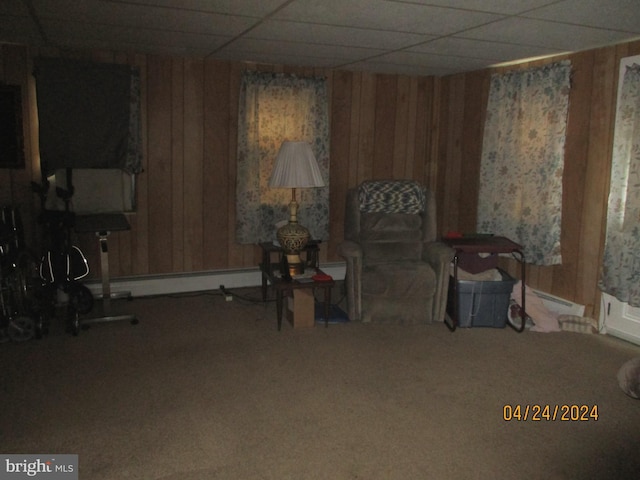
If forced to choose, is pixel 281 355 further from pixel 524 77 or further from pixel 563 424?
pixel 524 77

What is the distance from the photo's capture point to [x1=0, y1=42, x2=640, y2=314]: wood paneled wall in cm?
407

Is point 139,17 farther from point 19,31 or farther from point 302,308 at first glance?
point 302,308

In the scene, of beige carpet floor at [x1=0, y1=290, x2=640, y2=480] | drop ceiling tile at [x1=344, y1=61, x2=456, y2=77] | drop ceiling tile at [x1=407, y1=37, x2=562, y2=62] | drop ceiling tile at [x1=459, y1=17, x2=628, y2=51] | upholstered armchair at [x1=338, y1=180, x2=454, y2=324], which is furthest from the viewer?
drop ceiling tile at [x1=344, y1=61, x2=456, y2=77]

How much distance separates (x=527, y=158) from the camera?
4410mm

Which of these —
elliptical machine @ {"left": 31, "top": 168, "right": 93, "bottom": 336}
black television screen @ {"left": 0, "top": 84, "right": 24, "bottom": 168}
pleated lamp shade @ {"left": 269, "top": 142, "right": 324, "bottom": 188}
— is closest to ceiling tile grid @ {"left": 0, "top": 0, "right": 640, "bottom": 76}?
black television screen @ {"left": 0, "top": 84, "right": 24, "bottom": 168}

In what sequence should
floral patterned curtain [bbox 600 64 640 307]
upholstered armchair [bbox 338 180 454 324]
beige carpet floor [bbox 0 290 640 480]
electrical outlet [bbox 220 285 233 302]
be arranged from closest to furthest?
beige carpet floor [bbox 0 290 640 480] < floral patterned curtain [bbox 600 64 640 307] < upholstered armchair [bbox 338 180 454 324] < electrical outlet [bbox 220 285 233 302]

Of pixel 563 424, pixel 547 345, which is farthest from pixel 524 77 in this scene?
pixel 563 424

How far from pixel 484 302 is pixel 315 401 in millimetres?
1805

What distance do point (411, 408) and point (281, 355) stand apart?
1.01 m

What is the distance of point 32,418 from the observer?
265 cm

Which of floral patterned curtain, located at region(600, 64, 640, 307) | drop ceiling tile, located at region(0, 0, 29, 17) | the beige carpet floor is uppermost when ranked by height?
drop ceiling tile, located at region(0, 0, 29, 17)

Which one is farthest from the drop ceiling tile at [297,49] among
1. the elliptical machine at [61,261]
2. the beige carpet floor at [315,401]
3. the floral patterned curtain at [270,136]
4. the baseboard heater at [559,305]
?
the baseboard heater at [559,305]
